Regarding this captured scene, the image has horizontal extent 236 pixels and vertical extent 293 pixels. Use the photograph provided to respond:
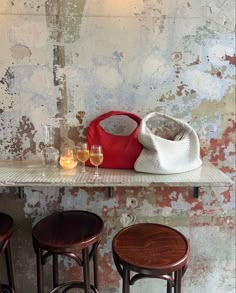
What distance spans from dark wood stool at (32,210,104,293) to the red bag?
0.35 meters

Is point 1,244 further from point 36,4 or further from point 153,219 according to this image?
point 36,4

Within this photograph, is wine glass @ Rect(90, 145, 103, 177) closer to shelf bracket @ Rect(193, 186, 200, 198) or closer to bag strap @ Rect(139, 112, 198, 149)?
bag strap @ Rect(139, 112, 198, 149)

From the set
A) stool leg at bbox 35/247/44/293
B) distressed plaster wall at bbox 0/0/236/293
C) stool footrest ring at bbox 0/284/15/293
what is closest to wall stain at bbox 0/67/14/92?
distressed plaster wall at bbox 0/0/236/293

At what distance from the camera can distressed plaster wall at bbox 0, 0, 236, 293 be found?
6.11 feet

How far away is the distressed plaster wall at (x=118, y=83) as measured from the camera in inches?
73.3

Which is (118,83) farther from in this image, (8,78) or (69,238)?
(69,238)

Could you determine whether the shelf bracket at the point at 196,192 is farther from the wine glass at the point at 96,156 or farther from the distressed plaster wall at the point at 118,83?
the wine glass at the point at 96,156

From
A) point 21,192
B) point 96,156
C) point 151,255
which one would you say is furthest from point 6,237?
point 151,255

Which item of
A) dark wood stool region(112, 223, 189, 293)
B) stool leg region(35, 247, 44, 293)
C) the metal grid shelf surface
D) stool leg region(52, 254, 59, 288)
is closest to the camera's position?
dark wood stool region(112, 223, 189, 293)

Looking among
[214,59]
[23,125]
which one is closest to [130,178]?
[23,125]

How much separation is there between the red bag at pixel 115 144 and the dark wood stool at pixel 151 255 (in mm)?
395

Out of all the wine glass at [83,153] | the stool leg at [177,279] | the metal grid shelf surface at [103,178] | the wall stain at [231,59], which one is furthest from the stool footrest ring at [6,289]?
the wall stain at [231,59]

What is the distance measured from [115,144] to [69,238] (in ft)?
1.96

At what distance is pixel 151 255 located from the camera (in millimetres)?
1521
